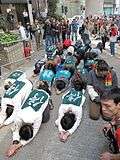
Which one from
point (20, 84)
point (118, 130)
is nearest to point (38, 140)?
point (20, 84)

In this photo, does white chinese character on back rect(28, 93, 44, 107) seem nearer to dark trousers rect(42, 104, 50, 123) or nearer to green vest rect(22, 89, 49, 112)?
green vest rect(22, 89, 49, 112)

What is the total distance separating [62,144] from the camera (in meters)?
5.92

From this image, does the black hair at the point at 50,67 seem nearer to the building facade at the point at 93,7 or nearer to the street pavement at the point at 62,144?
the street pavement at the point at 62,144

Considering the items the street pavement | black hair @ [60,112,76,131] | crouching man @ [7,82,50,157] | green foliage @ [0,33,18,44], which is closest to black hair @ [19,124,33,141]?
crouching man @ [7,82,50,157]

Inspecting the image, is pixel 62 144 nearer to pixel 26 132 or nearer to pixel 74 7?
pixel 26 132

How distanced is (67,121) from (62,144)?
1.44 ft

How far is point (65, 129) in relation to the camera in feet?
20.0

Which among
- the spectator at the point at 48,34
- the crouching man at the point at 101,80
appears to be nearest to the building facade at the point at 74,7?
the spectator at the point at 48,34

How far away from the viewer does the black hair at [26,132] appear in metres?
5.62

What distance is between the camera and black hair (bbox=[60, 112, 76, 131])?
5979 millimetres

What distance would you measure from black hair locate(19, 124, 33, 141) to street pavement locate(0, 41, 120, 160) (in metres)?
0.22

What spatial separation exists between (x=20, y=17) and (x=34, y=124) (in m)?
21.4

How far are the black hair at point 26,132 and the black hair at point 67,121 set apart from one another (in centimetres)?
65

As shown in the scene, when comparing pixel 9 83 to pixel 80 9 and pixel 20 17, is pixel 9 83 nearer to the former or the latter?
pixel 20 17
